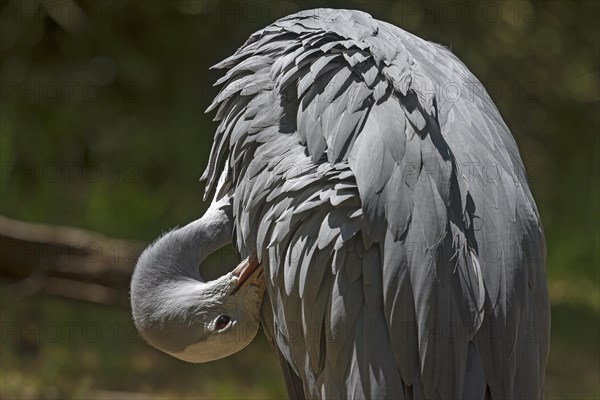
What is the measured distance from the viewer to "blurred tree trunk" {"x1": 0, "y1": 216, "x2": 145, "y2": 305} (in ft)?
18.1

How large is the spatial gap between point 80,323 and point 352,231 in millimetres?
3573

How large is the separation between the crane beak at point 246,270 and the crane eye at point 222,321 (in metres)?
0.08

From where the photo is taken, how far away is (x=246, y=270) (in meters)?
2.85

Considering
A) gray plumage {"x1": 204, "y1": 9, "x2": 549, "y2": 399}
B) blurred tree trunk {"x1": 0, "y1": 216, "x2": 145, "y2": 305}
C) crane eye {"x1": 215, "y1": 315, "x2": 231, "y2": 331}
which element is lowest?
blurred tree trunk {"x1": 0, "y1": 216, "x2": 145, "y2": 305}

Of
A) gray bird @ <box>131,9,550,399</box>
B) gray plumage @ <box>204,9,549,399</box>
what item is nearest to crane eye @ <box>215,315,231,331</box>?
gray bird @ <box>131,9,550,399</box>

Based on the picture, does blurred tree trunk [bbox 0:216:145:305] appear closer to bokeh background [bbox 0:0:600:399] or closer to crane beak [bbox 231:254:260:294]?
bokeh background [bbox 0:0:600:399]

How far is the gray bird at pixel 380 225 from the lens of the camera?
2.37 meters

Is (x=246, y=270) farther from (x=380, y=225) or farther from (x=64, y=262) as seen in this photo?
(x=64, y=262)

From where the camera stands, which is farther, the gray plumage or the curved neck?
the curved neck

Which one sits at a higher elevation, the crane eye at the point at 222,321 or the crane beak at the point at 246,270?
the crane beak at the point at 246,270

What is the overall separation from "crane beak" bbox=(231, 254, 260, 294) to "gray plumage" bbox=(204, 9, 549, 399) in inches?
1.9

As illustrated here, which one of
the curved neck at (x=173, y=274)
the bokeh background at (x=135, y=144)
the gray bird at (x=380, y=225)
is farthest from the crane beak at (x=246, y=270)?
the bokeh background at (x=135, y=144)

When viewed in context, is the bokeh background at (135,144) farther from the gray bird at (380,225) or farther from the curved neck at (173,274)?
the gray bird at (380,225)

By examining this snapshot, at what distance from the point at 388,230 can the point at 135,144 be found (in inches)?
157
